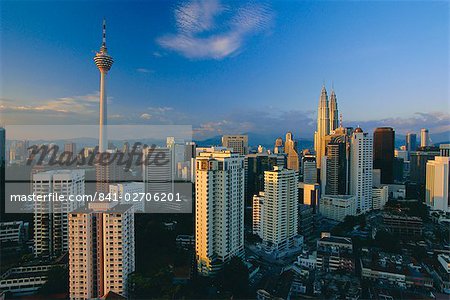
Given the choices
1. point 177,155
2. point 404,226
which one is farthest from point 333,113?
point 177,155

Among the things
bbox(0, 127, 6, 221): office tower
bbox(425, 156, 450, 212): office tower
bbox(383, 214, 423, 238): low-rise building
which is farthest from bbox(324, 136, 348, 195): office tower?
bbox(0, 127, 6, 221): office tower

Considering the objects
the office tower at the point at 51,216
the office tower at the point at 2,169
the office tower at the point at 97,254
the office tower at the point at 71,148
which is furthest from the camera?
the office tower at the point at 71,148

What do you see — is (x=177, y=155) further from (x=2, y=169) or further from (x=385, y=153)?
(x=385, y=153)

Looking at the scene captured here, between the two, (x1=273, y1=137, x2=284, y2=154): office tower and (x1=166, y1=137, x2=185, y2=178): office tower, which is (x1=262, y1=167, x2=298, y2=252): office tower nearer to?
(x1=166, y1=137, x2=185, y2=178): office tower

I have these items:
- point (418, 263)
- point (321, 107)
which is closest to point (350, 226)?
point (418, 263)

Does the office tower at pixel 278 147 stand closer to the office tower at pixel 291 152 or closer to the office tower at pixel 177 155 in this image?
the office tower at pixel 291 152

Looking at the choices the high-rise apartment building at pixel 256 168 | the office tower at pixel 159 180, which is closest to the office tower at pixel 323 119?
the high-rise apartment building at pixel 256 168

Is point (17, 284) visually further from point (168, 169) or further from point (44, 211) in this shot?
point (168, 169)

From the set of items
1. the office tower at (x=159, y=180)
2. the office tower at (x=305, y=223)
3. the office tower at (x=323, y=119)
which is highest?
the office tower at (x=323, y=119)
